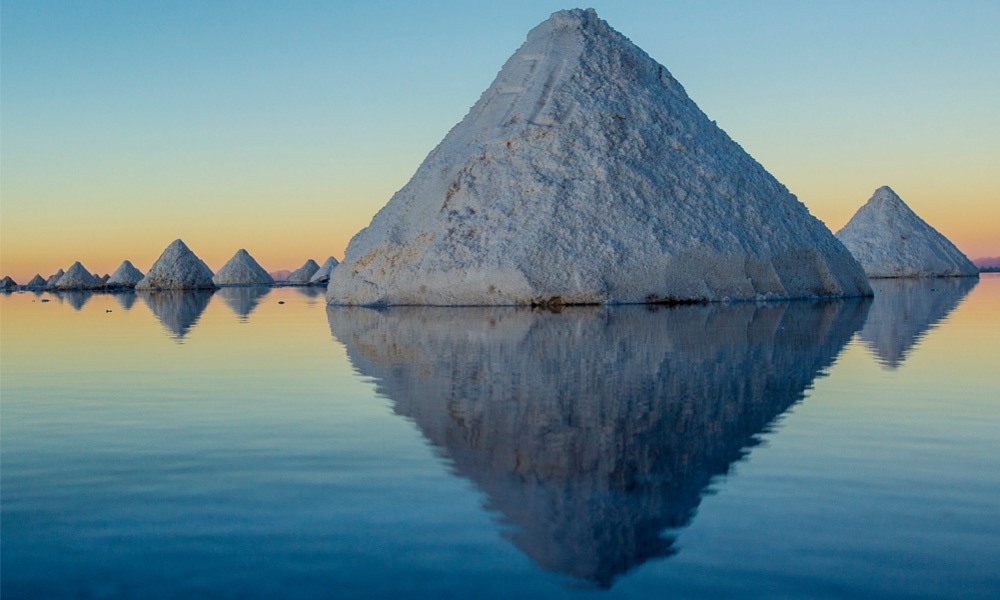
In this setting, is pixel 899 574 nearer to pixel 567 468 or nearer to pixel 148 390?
pixel 567 468

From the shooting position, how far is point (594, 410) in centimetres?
548

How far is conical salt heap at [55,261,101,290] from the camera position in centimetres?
5553

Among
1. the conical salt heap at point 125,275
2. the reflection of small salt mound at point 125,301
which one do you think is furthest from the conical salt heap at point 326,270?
the reflection of small salt mound at point 125,301

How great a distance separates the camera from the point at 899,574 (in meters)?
2.66

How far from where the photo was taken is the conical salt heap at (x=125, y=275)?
2200 inches

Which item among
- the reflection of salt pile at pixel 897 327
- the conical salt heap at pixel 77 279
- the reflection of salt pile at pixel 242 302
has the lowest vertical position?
the reflection of salt pile at pixel 897 327

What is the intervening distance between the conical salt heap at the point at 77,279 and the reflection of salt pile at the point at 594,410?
159 ft

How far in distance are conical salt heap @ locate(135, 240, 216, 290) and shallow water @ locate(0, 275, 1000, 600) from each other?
3960cm

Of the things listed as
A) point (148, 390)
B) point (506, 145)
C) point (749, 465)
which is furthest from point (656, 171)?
point (749, 465)

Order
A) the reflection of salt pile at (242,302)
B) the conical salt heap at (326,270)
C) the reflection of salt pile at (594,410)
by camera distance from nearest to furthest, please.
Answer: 1. the reflection of salt pile at (594,410)
2. the reflection of salt pile at (242,302)
3. the conical salt heap at (326,270)

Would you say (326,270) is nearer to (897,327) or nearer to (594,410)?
(897,327)

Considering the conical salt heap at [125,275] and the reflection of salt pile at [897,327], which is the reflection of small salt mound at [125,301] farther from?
the conical salt heap at [125,275]

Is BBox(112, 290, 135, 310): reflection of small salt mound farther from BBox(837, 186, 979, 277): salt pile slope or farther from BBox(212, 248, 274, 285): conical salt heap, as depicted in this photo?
BBox(837, 186, 979, 277): salt pile slope

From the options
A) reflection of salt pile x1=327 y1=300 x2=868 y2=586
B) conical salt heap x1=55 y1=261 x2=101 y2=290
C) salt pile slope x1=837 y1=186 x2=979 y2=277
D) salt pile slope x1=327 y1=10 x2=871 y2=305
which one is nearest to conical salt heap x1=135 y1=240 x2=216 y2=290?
conical salt heap x1=55 y1=261 x2=101 y2=290
